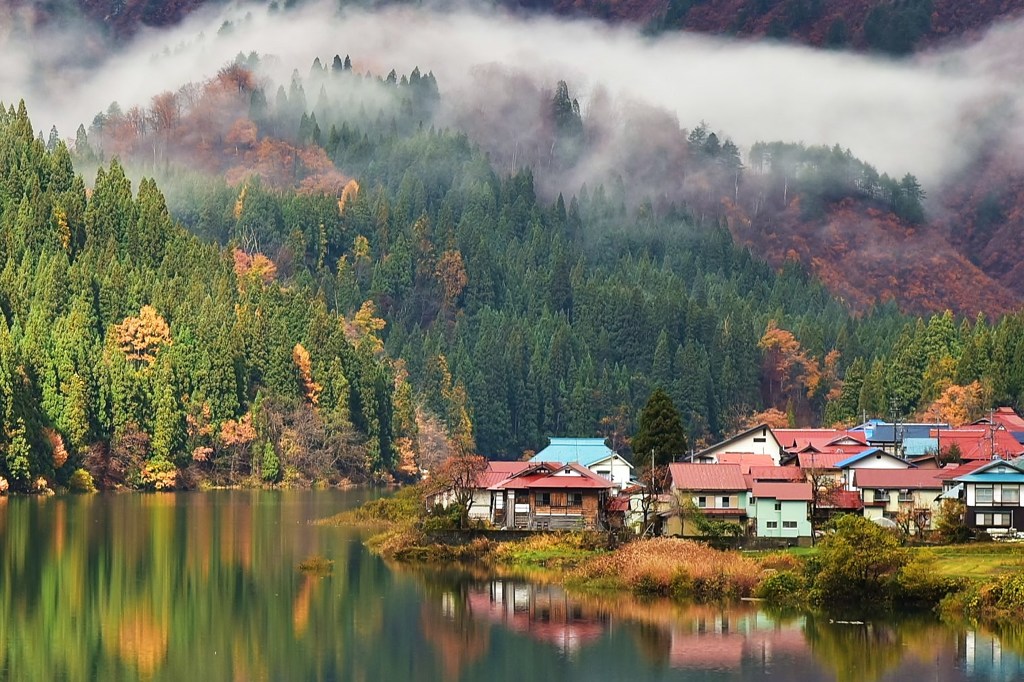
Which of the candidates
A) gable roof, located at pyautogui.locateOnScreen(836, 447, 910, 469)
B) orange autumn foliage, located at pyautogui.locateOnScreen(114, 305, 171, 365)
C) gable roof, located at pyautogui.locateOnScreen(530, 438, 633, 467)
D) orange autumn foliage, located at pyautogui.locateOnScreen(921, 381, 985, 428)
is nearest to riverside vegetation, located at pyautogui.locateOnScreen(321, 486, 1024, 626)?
gable roof, located at pyautogui.locateOnScreen(836, 447, 910, 469)

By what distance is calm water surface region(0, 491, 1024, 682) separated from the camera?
5828cm

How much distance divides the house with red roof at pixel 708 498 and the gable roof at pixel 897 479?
8.87 m

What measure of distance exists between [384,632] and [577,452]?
54.5 m

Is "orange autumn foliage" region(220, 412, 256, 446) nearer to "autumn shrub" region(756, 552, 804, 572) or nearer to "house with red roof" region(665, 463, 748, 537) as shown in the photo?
"house with red roof" region(665, 463, 748, 537)

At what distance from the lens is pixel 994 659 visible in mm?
59156

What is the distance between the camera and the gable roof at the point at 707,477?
85.0 meters

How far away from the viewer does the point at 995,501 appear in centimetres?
8344

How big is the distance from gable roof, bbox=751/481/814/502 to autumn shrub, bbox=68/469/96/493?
70.2m

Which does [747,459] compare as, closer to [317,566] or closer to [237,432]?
[317,566]

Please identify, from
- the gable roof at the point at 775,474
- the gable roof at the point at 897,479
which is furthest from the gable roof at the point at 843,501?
the gable roof at the point at 775,474

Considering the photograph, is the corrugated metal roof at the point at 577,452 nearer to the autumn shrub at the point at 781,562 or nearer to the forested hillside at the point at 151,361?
the autumn shrub at the point at 781,562

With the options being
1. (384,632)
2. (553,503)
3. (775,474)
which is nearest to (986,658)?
(384,632)

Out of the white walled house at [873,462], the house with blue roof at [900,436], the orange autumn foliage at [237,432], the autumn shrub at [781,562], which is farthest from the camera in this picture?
the orange autumn foliage at [237,432]

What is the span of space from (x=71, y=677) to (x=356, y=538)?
39796mm
